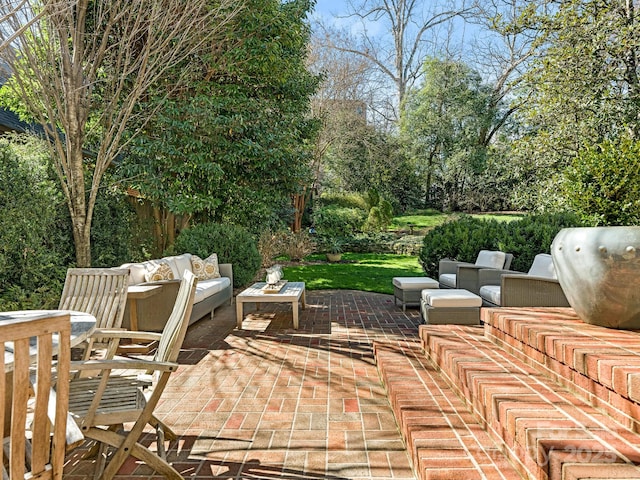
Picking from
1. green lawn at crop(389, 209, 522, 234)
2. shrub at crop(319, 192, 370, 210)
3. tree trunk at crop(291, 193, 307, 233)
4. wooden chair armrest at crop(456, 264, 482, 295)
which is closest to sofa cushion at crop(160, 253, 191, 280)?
wooden chair armrest at crop(456, 264, 482, 295)

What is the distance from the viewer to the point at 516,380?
2.42 meters

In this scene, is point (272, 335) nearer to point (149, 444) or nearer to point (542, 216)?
point (149, 444)

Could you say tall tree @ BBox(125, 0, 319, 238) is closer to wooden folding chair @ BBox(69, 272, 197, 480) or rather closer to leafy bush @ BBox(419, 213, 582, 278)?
leafy bush @ BBox(419, 213, 582, 278)

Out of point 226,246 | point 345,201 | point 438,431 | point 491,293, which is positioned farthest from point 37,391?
point 345,201

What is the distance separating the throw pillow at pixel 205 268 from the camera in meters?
6.64

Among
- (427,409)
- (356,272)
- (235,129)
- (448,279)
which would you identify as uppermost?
(235,129)

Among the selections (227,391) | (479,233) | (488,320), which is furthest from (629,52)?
(227,391)

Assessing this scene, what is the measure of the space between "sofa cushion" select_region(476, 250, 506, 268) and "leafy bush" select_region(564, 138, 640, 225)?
2046 millimetres

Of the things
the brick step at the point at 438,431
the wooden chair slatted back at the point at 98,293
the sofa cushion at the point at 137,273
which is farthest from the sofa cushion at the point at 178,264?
the brick step at the point at 438,431

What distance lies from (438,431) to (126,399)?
1602 mm

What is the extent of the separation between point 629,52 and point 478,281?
6.13 m

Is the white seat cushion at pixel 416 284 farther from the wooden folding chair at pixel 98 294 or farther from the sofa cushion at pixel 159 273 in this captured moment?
the wooden folding chair at pixel 98 294

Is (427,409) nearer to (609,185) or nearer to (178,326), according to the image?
(178,326)

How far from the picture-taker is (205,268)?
266 inches
